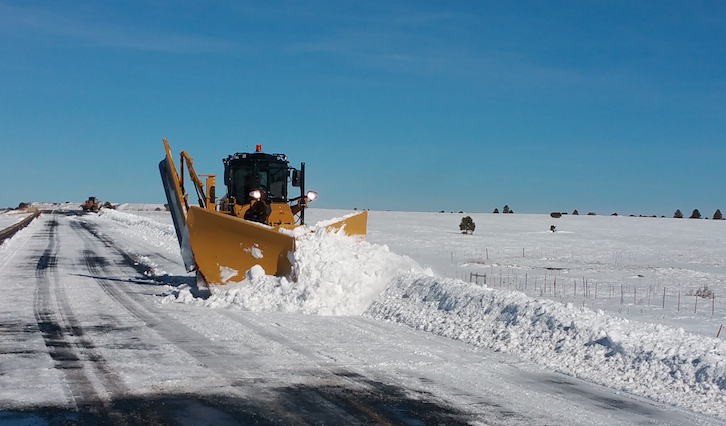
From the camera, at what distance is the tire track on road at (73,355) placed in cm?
464

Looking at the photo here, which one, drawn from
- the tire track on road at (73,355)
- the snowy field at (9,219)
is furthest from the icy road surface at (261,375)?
the snowy field at (9,219)

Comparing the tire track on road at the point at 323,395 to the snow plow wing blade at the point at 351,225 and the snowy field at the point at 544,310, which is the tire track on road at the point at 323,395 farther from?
the snow plow wing blade at the point at 351,225

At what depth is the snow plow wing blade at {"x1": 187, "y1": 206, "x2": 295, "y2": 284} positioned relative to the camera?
10.3 m

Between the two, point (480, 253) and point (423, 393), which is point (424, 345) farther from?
point (480, 253)

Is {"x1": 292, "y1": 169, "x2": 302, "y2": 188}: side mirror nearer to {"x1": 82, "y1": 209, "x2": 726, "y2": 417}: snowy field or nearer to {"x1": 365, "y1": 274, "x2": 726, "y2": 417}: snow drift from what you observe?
{"x1": 82, "y1": 209, "x2": 726, "y2": 417}: snowy field

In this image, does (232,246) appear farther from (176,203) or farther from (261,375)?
(261,375)

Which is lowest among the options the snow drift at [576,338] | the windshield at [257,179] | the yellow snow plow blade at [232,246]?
the snow drift at [576,338]

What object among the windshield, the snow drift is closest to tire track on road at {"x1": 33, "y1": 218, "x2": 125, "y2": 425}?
the windshield

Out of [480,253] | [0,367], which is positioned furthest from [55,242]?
[0,367]

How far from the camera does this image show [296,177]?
12.1 metres

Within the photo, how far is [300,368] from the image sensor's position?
241 inches

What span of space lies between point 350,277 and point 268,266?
1405mm

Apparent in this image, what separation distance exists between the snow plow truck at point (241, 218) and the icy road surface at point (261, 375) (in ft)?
2.09

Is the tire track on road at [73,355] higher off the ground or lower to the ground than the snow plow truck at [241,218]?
lower
